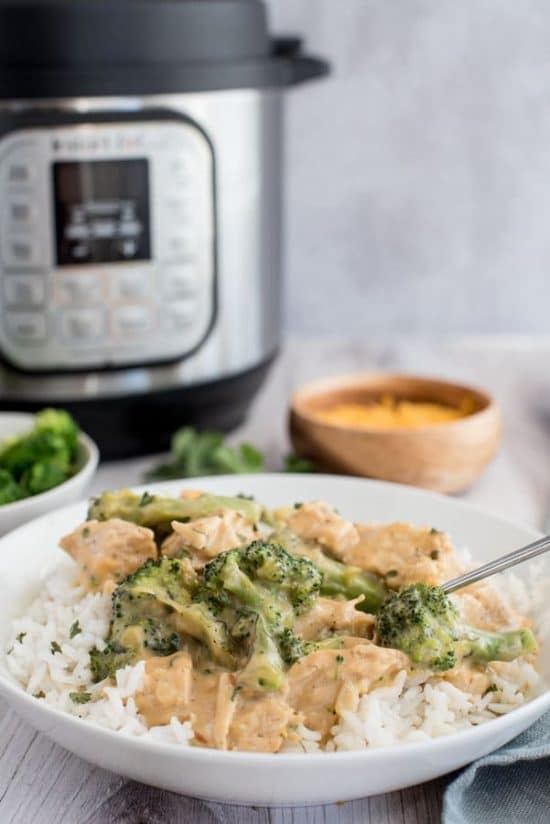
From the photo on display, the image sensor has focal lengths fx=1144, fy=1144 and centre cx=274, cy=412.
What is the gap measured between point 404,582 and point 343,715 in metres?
0.19

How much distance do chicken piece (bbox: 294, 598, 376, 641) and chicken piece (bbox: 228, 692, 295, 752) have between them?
0.35 ft

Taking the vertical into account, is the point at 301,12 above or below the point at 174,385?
above

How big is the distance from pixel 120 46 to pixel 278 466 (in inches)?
26.1

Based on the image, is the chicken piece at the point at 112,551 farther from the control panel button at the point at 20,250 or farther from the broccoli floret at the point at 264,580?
the control panel button at the point at 20,250

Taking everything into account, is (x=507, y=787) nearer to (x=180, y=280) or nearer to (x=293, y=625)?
(x=293, y=625)

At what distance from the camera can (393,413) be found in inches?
69.5

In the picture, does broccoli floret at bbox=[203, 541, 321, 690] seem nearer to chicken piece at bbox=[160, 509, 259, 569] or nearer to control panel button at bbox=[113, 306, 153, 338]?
chicken piece at bbox=[160, 509, 259, 569]

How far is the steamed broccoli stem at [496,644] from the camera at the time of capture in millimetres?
997

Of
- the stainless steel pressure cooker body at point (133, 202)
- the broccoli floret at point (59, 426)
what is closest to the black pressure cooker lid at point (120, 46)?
the stainless steel pressure cooker body at point (133, 202)

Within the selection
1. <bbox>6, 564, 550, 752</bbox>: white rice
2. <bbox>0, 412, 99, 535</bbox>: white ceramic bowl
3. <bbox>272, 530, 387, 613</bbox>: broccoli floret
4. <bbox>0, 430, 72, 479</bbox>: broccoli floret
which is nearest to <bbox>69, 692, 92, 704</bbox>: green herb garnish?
<bbox>6, 564, 550, 752</bbox>: white rice

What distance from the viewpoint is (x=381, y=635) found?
38.6 inches

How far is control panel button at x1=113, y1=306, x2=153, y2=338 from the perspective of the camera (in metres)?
1.63

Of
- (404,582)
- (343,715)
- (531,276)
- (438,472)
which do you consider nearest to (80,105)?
(438,472)

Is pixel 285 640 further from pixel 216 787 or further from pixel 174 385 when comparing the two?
pixel 174 385
